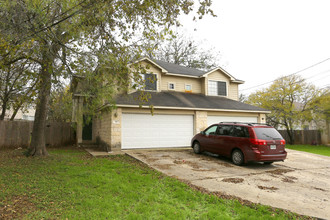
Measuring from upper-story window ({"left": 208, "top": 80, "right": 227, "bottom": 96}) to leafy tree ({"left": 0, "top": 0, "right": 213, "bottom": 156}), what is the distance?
11.8 meters

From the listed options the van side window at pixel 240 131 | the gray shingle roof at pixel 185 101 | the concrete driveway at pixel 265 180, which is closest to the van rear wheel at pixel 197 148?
the concrete driveway at pixel 265 180

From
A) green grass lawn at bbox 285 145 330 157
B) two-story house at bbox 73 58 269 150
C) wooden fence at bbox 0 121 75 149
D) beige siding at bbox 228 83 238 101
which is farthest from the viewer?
beige siding at bbox 228 83 238 101

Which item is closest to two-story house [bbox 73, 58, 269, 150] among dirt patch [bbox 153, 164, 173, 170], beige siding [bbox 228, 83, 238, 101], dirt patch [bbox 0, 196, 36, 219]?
beige siding [bbox 228, 83, 238, 101]

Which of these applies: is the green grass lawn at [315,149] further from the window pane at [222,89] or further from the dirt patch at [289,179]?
the dirt patch at [289,179]

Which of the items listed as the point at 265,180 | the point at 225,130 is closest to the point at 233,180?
the point at 265,180

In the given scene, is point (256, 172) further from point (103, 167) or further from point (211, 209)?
point (103, 167)

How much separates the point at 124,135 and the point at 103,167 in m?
4.47

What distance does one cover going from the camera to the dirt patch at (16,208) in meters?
3.88

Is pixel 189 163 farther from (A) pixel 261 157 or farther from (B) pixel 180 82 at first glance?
(B) pixel 180 82

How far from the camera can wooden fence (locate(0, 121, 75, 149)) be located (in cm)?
1293

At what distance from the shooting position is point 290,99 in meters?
22.6

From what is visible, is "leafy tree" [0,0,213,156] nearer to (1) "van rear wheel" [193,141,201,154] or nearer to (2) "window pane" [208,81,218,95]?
(1) "van rear wheel" [193,141,201,154]

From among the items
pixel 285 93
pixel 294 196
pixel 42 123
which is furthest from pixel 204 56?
pixel 294 196

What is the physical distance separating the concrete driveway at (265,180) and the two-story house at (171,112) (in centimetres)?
326
